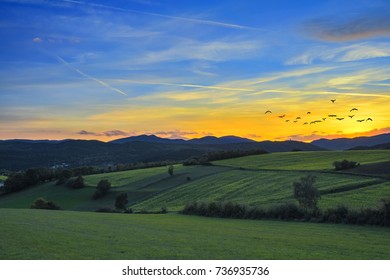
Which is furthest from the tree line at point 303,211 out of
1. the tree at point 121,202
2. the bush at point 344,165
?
the bush at point 344,165

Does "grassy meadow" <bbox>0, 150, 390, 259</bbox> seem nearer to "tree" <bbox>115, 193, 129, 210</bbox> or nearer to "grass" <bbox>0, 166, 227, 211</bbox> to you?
"grass" <bbox>0, 166, 227, 211</bbox>

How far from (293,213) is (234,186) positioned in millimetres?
35777

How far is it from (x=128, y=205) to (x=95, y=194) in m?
17.7

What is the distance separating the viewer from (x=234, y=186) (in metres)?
80.0

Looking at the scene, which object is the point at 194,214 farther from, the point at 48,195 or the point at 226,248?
the point at 48,195

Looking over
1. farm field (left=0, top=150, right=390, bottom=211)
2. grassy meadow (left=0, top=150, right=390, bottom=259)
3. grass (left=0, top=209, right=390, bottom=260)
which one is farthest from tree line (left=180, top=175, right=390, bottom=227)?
grass (left=0, top=209, right=390, bottom=260)

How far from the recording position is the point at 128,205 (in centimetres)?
8481

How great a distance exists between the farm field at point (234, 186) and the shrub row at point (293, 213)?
243 inches

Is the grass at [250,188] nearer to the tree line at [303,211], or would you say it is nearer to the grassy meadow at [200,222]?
the grassy meadow at [200,222]

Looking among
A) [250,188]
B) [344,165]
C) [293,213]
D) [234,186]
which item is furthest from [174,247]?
[344,165]

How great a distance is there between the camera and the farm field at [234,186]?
5928 centimetres

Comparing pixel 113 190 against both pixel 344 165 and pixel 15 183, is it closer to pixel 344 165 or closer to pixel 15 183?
pixel 15 183

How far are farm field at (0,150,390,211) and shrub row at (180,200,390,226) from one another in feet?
20.3

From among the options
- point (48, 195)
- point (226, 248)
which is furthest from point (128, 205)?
point (226, 248)
